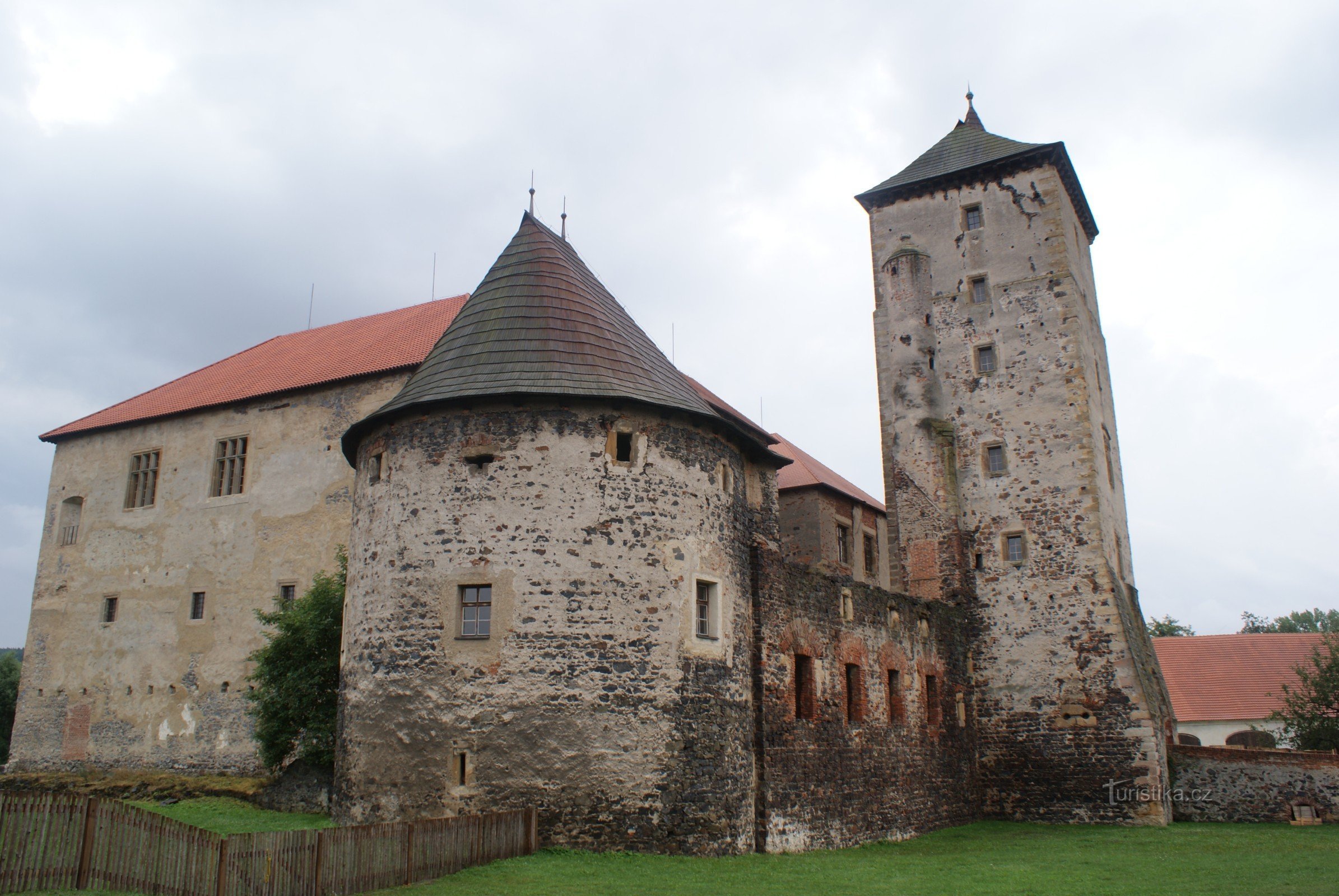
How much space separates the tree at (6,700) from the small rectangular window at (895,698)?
33.7 metres

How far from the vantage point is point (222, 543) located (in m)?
25.5

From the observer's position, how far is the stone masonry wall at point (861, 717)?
16.7m

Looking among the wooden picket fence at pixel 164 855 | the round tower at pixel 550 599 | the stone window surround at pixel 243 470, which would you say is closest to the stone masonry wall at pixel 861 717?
the round tower at pixel 550 599

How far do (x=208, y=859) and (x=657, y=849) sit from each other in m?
6.11

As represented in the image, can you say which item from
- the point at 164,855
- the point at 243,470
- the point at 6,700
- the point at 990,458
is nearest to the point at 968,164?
the point at 990,458

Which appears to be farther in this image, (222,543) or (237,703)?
(222,543)

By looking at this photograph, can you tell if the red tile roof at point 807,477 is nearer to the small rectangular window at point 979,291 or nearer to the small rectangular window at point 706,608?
the small rectangular window at point 979,291

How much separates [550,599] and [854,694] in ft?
23.4

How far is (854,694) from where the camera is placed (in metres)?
19.0

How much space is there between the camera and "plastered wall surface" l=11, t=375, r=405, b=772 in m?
24.2

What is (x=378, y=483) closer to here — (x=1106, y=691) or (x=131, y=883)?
(x=131, y=883)

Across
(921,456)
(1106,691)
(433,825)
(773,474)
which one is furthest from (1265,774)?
(433,825)

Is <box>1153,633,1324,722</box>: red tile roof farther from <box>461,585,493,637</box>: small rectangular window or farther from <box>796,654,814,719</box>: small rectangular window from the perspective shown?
<box>461,585,493,637</box>: small rectangular window

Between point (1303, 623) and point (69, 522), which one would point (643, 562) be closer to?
point (69, 522)
